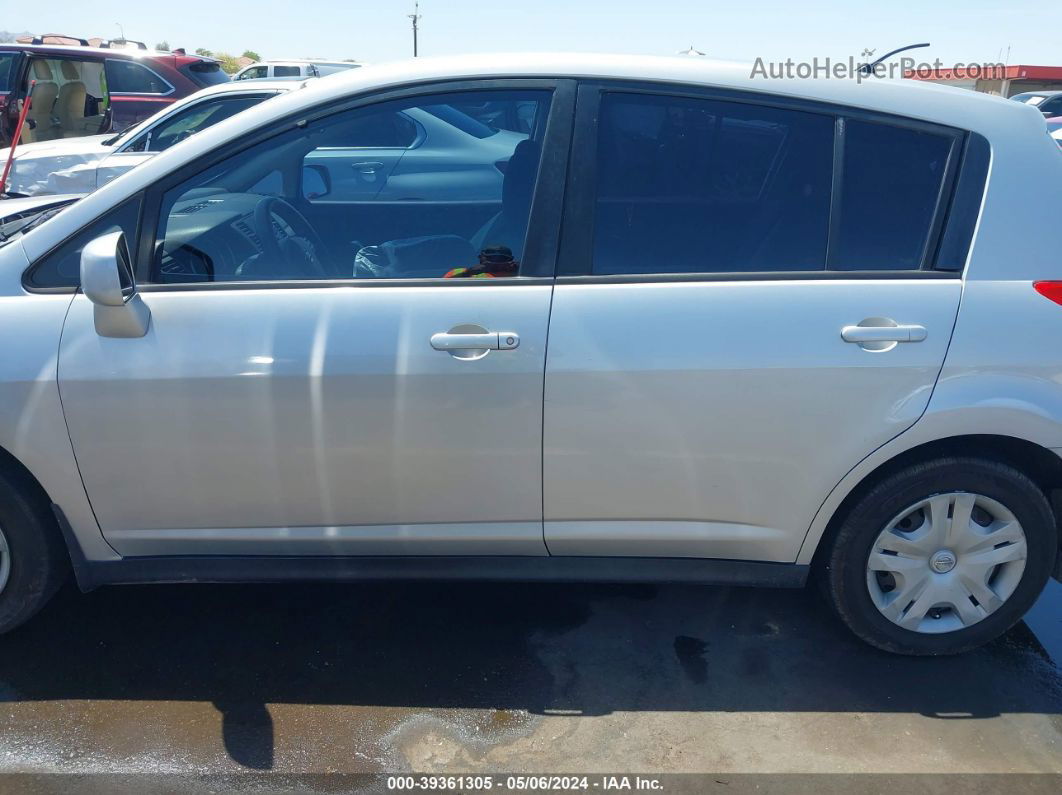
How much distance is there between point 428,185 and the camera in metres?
3.22

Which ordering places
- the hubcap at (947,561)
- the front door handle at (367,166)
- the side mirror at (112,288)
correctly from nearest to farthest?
the side mirror at (112,288) → the hubcap at (947,561) → the front door handle at (367,166)

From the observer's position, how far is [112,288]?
244cm

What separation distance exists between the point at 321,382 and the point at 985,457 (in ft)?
6.48

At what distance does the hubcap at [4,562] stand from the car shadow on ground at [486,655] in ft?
0.93

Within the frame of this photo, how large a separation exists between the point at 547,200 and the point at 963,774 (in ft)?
6.51

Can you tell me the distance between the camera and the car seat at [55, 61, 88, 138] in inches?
372

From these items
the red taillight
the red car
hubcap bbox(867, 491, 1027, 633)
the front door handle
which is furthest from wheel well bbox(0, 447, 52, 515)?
the red car

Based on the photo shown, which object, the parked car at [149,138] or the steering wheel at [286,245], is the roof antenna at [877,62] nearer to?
the steering wheel at [286,245]

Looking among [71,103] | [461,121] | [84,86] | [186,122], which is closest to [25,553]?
[461,121]

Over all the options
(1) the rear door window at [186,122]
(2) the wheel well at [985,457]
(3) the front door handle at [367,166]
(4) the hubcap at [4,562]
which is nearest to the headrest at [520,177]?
(3) the front door handle at [367,166]

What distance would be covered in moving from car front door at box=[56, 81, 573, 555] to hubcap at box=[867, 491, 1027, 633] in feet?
3.73

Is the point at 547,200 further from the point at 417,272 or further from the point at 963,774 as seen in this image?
the point at 963,774

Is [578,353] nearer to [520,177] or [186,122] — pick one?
[520,177]

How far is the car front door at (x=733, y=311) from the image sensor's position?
2561 mm
